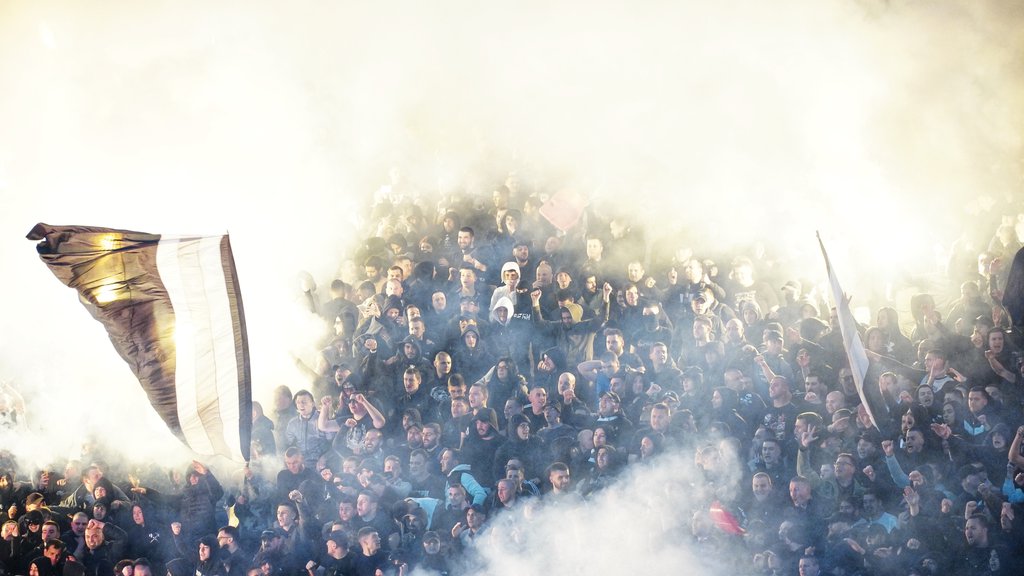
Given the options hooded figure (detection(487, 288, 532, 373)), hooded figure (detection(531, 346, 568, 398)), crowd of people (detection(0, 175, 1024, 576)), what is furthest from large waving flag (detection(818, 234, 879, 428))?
hooded figure (detection(487, 288, 532, 373))

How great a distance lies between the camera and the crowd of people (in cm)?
550

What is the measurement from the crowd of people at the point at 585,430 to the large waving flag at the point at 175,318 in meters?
0.96

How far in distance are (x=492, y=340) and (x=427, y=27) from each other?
4081 mm

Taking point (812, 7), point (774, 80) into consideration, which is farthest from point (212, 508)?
point (812, 7)

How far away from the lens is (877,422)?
5.70m

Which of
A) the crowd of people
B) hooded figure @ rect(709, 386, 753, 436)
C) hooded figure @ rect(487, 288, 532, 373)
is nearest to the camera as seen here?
the crowd of people

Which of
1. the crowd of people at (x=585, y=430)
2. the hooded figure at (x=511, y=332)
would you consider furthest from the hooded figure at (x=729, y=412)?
the hooded figure at (x=511, y=332)

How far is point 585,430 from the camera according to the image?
6230 mm

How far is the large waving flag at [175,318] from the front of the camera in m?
5.81

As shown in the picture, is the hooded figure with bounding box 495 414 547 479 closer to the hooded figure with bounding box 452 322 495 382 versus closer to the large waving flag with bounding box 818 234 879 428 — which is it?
the hooded figure with bounding box 452 322 495 382

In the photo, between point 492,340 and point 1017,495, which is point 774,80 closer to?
point 492,340

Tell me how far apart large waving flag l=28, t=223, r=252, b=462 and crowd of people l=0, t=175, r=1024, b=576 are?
96 centimetres

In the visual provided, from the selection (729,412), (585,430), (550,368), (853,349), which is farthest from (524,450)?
(853,349)

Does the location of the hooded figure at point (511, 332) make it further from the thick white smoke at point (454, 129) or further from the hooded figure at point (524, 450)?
the thick white smoke at point (454, 129)
